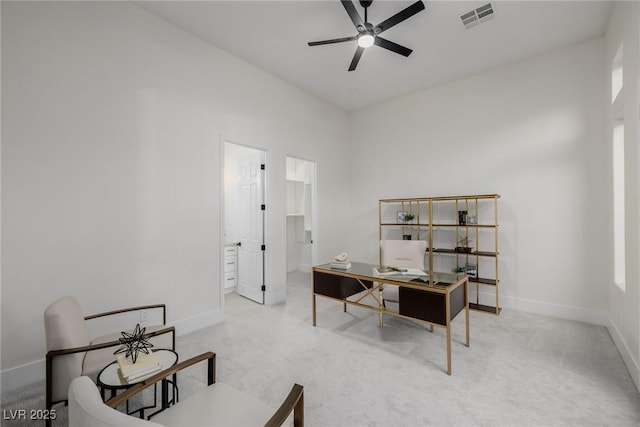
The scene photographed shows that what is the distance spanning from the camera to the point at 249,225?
14.8ft

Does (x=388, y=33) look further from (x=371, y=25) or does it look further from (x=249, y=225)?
(x=249, y=225)

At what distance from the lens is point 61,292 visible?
7.79 feet

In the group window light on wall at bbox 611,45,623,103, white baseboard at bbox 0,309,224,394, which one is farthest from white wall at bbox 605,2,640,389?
white baseboard at bbox 0,309,224,394

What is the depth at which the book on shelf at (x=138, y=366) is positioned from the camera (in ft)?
4.78

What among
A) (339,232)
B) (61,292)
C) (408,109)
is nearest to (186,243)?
(61,292)

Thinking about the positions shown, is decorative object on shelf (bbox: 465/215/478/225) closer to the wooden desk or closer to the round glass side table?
the wooden desk

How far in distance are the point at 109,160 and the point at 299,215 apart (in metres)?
3.97

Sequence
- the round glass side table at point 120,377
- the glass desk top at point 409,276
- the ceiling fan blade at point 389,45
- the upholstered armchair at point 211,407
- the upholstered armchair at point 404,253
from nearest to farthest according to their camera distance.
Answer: the upholstered armchair at point 211,407
the round glass side table at point 120,377
the glass desk top at point 409,276
the ceiling fan blade at point 389,45
the upholstered armchair at point 404,253

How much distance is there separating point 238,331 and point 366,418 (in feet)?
6.09

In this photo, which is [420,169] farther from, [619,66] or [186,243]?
[186,243]

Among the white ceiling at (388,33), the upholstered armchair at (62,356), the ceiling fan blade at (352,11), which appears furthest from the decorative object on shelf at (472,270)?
the upholstered armchair at (62,356)

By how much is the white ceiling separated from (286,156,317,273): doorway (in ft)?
7.79

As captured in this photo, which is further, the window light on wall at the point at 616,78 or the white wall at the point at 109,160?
the window light on wall at the point at 616,78

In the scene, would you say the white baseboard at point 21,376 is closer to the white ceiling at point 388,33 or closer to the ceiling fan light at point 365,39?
the white ceiling at point 388,33
